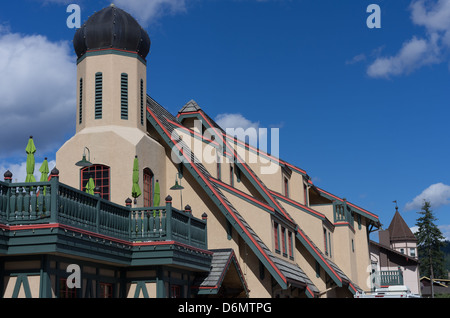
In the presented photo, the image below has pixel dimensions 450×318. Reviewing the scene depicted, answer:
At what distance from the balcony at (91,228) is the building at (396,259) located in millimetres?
15676

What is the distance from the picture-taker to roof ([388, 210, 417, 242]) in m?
82.6

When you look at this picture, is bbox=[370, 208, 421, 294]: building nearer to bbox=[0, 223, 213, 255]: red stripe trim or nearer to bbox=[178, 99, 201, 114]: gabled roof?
bbox=[178, 99, 201, 114]: gabled roof

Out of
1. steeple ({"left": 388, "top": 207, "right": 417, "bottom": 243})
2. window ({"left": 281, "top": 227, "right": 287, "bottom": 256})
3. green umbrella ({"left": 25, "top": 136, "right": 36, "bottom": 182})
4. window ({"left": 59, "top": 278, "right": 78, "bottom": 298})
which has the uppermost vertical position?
steeple ({"left": 388, "top": 207, "right": 417, "bottom": 243})

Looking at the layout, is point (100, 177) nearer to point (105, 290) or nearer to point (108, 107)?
point (108, 107)

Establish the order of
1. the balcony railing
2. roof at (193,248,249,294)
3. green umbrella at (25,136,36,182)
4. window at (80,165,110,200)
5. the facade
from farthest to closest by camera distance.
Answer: the balcony railing < window at (80,165,110,200) < roof at (193,248,249,294) < green umbrella at (25,136,36,182) < the facade

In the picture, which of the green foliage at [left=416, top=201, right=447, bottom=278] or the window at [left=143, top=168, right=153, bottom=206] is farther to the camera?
the green foliage at [left=416, top=201, right=447, bottom=278]

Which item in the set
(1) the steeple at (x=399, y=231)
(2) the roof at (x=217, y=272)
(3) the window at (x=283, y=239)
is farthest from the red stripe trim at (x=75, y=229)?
(1) the steeple at (x=399, y=231)

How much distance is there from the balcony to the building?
15676 millimetres

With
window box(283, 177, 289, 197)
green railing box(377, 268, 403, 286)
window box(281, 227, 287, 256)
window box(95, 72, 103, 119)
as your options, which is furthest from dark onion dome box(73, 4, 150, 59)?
green railing box(377, 268, 403, 286)

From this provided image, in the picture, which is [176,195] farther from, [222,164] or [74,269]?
[74,269]

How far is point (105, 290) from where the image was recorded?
18.6m

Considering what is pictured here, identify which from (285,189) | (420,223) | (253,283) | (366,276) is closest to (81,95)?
(253,283)

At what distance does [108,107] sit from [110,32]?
2.63 m

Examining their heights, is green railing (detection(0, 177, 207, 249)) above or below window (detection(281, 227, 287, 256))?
below
